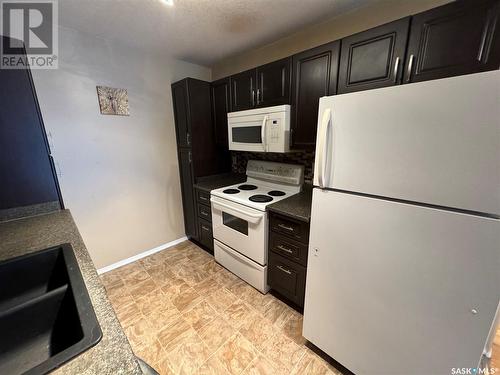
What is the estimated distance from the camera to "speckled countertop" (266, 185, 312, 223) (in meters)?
1.49

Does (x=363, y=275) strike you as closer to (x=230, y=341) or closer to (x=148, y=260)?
(x=230, y=341)

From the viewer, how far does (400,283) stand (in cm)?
93

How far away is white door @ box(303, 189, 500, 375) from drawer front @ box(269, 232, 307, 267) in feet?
0.94

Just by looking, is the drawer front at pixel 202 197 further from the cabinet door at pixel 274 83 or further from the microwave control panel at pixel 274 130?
the cabinet door at pixel 274 83

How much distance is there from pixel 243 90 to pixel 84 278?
2.01 metres

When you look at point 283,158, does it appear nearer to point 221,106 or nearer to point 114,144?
point 221,106

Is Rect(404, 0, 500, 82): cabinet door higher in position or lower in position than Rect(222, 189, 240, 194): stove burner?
higher

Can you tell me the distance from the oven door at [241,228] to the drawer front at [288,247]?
0.08 metres

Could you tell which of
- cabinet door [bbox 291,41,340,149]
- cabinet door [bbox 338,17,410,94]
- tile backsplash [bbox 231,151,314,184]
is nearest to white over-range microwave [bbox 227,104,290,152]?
cabinet door [bbox 291,41,340,149]

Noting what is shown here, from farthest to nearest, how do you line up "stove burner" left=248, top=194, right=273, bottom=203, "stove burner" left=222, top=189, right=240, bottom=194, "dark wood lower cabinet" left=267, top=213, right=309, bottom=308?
"stove burner" left=222, top=189, right=240, bottom=194, "stove burner" left=248, top=194, right=273, bottom=203, "dark wood lower cabinet" left=267, top=213, right=309, bottom=308

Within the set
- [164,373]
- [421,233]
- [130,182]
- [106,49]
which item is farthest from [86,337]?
[106,49]

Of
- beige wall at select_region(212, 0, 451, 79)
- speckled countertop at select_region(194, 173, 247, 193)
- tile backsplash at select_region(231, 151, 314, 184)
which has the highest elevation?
beige wall at select_region(212, 0, 451, 79)

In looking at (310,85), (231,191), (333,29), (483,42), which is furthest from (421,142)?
(231,191)

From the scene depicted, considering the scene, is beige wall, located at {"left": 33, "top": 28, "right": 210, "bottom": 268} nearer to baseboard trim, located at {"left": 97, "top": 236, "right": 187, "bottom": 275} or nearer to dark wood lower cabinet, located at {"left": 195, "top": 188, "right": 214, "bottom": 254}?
baseboard trim, located at {"left": 97, "top": 236, "right": 187, "bottom": 275}
